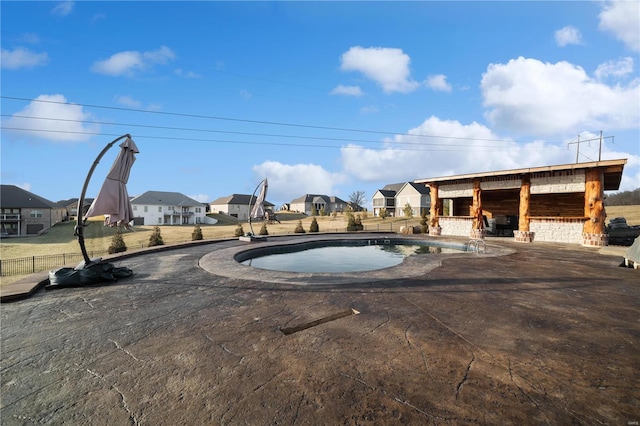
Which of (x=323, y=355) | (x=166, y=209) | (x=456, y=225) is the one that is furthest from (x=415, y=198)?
(x=323, y=355)

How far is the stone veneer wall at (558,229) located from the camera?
16281 millimetres

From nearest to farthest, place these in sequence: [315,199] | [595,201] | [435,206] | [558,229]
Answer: [595,201], [558,229], [435,206], [315,199]

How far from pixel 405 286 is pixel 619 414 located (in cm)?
458

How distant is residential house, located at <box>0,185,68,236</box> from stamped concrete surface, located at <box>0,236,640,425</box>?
58575mm

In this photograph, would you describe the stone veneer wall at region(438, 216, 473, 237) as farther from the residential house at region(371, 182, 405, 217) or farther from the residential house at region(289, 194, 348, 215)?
the residential house at region(289, 194, 348, 215)

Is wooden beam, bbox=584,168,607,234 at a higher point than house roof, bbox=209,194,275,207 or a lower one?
lower

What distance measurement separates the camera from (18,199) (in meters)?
48.2

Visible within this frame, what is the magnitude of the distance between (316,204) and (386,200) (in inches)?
1129

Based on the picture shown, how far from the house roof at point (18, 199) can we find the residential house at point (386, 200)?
216 ft

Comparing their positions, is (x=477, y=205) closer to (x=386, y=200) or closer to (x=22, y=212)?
(x=386, y=200)

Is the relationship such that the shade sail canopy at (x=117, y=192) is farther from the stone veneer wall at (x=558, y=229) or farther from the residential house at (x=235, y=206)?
the residential house at (x=235, y=206)

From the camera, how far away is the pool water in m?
11.6

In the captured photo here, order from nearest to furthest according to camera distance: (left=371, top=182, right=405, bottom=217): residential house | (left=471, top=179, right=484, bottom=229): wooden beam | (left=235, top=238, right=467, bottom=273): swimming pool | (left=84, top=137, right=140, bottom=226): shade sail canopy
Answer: (left=84, top=137, right=140, bottom=226): shade sail canopy → (left=235, top=238, right=467, bottom=273): swimming pool → (left=471, top=179, right=484, bottom=229): wooden beam → (left=371, top=182, right=405, bottom=217): residential house

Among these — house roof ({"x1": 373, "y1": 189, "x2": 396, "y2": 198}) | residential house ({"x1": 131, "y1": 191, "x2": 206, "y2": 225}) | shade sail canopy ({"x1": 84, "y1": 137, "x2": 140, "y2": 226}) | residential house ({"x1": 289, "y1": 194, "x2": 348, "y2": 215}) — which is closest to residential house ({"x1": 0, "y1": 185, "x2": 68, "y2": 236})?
residential house ({"x1": 131, "y1": 191, "x2": 206, "y2": 225})
